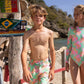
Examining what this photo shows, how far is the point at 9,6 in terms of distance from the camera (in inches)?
99.1

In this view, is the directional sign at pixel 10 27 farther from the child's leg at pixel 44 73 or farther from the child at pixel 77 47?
the child at pixel 77 47

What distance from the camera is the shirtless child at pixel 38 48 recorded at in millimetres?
1822

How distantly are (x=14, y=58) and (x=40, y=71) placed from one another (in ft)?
4.59

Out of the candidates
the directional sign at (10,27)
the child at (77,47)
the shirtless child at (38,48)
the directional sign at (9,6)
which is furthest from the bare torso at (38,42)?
the directional sign at (9,6)

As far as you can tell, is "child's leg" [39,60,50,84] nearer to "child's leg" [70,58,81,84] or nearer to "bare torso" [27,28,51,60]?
"bare torso" [27,28,51,60]

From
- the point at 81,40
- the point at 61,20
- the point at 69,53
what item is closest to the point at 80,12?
the point at 81,40

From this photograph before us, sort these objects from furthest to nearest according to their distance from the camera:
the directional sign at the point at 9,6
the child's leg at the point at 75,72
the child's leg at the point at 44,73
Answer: the directional sign at the point at 9,6 → the child's leg at the point at 75,72 → the child's leg at the point at 44,73

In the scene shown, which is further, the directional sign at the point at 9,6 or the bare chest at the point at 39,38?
the directional sign at the point at 9,6

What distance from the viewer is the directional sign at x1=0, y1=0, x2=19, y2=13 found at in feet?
8.15

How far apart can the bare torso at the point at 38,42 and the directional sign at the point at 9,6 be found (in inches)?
33.0

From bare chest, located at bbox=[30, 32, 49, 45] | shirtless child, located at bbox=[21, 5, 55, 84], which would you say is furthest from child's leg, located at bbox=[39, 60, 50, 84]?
bare chest, located at bbox=[30, 32, 49, 45]

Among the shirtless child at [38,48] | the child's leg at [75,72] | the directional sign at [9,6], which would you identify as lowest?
the child's leg at [75,72]

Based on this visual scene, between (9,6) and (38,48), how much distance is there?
1.11m

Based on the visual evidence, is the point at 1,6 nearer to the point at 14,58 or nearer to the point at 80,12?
the point at 14,58
